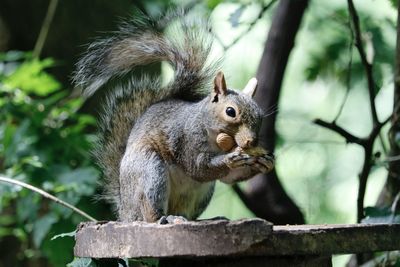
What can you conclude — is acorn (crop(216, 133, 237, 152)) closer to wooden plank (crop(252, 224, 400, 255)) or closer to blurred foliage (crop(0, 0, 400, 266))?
wooden plank (crop(252, 224, 400, 255))

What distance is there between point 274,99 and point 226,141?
2.83ft

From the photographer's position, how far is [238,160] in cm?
184

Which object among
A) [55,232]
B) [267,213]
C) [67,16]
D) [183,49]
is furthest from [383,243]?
[67,16]

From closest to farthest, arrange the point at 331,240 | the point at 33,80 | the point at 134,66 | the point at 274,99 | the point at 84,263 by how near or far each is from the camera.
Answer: the point at 331,240, the point at 84,263, the point at 134,66, the point at 274,99, the point at 33,80

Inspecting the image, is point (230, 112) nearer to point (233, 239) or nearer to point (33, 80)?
point (233, 239)

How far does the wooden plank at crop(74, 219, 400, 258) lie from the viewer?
1488 mm

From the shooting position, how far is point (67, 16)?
3658 millimetres

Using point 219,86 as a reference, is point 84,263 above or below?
below

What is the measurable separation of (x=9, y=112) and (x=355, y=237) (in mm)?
1852

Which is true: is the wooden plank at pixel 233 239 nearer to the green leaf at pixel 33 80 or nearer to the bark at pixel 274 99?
the bark at pixel 274 99

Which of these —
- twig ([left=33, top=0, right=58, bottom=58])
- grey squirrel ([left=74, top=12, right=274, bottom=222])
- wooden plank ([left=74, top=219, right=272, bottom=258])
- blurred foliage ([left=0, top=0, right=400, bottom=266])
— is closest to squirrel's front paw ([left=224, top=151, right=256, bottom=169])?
grey squirrel ([left=74, top=12, right=274, bottom=222])

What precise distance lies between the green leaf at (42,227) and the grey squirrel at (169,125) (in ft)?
1.74

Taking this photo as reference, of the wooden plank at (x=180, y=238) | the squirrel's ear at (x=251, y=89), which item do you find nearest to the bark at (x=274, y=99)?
the squirrel's ear at (x=251, y=89)

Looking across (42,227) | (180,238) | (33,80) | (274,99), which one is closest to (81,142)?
(33,80)
